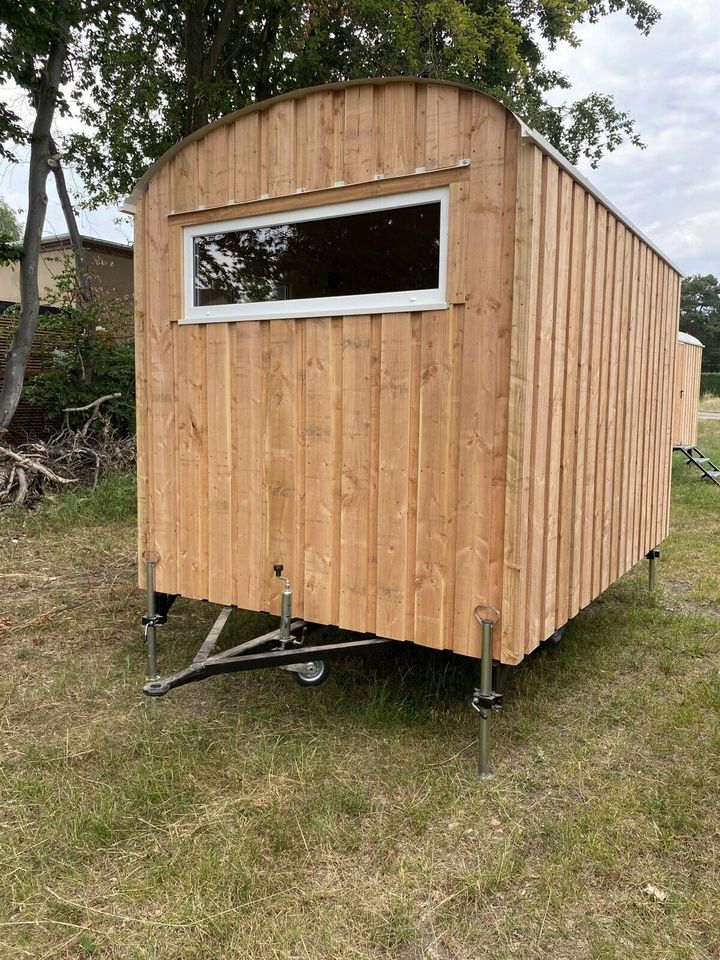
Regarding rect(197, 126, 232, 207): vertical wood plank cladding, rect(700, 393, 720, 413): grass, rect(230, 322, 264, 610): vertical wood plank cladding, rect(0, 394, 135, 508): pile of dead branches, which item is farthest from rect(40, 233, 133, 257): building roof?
rect(700, 393, 720, 413): grass

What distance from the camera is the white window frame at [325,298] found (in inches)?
109

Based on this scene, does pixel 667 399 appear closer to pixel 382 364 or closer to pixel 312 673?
pixel 382 364

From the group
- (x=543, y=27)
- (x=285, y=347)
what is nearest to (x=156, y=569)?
(x=285, y=347)

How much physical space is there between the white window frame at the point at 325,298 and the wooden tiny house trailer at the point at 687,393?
8727 mm

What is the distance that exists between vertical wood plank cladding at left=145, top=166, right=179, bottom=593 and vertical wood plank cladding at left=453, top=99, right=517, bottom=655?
162 cm

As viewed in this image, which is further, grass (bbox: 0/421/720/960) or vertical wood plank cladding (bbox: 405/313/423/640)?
vertical wood plank cladding (bbox: 405/313/423/640)

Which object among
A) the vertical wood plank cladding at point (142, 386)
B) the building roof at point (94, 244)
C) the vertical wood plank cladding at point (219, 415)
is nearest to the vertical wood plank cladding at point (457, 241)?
the vertical wood plank cladding at point (219, 415)

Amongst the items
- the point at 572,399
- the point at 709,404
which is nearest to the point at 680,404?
the point at 572,399

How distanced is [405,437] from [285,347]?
0.75 meters

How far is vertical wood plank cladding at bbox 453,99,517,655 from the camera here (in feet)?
8.59

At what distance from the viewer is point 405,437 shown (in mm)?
2914

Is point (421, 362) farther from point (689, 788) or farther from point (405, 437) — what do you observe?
point (689, 788)

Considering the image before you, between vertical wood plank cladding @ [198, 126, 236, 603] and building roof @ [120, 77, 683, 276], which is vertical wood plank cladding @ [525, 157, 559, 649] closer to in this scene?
building roof @ [120, 77, 683, 276]

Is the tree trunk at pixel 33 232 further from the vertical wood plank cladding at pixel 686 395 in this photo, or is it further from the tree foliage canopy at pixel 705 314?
the tree foliage canopy at pixel 705 314
